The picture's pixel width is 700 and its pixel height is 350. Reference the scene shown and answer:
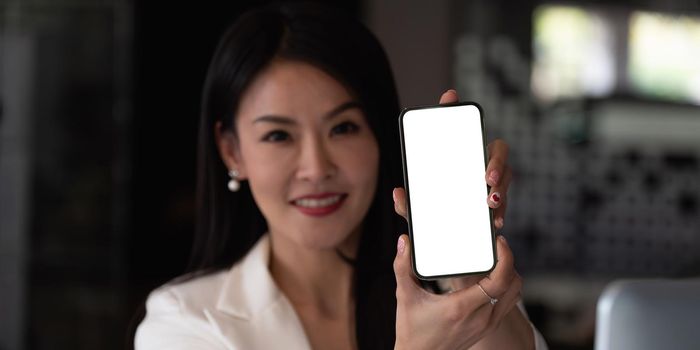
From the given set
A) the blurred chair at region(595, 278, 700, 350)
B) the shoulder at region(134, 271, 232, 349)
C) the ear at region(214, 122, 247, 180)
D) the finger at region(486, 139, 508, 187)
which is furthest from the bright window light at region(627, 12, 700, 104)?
the blurred chair at region(595, 278, 700, 350)

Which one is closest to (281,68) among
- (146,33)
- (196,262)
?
(196,262)

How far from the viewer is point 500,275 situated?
3.84ft

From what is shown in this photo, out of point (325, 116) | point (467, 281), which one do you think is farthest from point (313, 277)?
point (467, 281)

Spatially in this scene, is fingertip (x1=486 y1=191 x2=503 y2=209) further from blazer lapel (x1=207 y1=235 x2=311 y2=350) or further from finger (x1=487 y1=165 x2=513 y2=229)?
blazer lapel (x1=207 y1=235 x2=311 y2=350)

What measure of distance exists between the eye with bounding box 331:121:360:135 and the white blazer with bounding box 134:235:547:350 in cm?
23

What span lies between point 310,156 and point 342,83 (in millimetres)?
120

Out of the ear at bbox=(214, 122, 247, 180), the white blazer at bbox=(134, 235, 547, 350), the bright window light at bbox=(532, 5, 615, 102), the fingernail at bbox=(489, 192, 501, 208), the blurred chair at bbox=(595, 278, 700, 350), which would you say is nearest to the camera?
the blurred chair at bbox=(595, 278, 700, 350)

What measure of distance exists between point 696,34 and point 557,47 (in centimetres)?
63

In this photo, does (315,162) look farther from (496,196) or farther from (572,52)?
(572,52)

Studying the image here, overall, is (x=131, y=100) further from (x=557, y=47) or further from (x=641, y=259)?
(x=641, y=259)

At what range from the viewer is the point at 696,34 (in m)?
4.97

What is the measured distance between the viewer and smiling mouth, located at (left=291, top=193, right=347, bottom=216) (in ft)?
5.11

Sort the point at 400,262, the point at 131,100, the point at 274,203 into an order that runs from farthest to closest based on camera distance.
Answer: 1. the point at 131,100
2. the point at 274,203
3. the point at 400,262

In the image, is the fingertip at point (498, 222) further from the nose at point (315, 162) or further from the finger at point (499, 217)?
the nose at point (315, 162)
